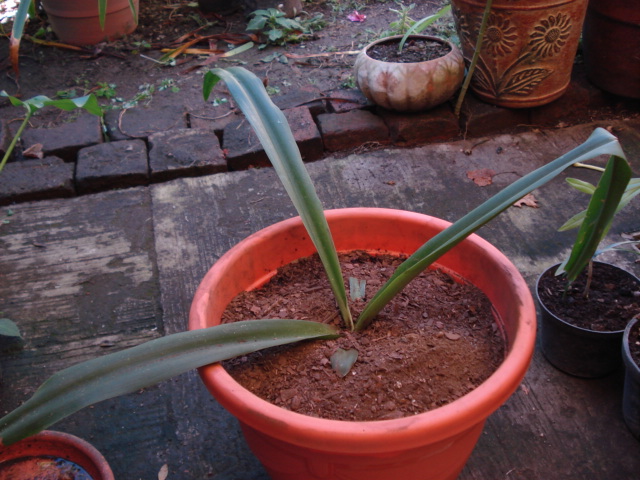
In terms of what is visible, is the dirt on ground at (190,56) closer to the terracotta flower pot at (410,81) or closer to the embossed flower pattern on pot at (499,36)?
the terracotta flower pot at (410,81)

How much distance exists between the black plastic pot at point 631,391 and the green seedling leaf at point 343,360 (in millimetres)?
621

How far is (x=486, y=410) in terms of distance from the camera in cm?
86

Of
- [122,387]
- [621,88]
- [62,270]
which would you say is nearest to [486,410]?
[122,387]

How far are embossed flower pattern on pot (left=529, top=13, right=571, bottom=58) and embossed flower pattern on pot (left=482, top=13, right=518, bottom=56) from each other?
7cm

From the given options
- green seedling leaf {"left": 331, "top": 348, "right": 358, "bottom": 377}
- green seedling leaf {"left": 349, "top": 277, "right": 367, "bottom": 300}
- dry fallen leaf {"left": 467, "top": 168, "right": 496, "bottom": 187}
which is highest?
green seedling leaf {"left": 331, "top": 348, "right": 358, "bottom": 377}

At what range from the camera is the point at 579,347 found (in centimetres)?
137

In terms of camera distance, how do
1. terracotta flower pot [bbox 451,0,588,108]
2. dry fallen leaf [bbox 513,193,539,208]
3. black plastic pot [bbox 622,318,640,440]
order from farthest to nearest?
terracotta flower pot [bbox 451,0,588,108] → dry fallen leaf [bbox 513,193,539,208] → black plastic pot [bbox 622,318,640,440]

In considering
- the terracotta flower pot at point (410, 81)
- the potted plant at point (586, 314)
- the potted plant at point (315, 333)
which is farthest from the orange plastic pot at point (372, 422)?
the terracotta flower pot at point (410, 81)

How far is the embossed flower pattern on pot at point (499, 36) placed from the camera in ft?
6.97

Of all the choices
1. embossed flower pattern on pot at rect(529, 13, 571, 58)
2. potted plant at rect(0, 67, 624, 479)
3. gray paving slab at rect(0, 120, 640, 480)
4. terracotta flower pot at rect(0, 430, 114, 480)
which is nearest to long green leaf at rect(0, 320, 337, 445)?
potted plant at rect(0, 67, 624, 479)

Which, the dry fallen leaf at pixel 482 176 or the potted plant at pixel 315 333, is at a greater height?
the potted plant at pixel 315 333

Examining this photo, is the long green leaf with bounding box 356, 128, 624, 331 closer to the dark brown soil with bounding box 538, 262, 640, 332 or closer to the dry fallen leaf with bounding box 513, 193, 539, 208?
the dark brown soil with bounding box 538, 262, 640, 332

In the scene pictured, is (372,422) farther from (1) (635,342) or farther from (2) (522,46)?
(2) (522,46)

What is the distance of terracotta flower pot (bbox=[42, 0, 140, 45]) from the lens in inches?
122
